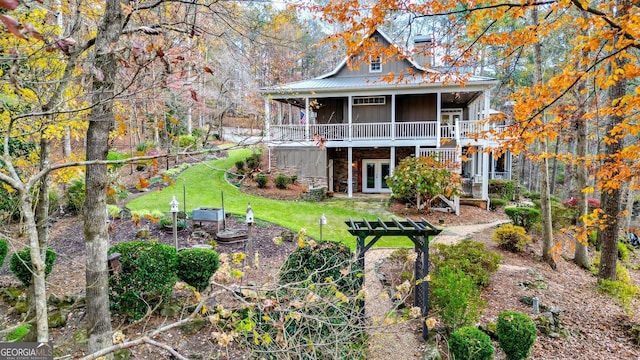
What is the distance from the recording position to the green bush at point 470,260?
6.39 meters

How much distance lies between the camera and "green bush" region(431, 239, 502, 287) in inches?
251

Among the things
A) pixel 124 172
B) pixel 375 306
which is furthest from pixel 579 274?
pixel 124 172

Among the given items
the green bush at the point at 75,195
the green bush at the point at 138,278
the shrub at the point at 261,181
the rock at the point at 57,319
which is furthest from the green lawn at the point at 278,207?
the rock at the point at 57,319

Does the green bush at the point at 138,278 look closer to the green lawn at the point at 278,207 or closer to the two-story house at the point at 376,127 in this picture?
the green lawn at the point at 278,207

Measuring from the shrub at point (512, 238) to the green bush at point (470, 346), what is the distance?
18.1ft

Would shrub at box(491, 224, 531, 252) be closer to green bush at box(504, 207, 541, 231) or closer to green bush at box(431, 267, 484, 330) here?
green bush at box(504, 207, 541, 231)

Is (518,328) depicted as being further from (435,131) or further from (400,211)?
(435,131)

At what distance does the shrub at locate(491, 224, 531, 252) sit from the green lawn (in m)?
2.31

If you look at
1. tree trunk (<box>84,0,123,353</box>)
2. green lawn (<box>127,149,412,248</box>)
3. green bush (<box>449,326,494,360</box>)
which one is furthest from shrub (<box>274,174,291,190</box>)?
green bush (<box>449,326,494,360</box>)

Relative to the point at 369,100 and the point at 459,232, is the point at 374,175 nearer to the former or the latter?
the point at 369,100

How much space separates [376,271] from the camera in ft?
24.4

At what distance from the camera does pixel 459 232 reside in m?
10.8

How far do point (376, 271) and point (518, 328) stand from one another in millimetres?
3330

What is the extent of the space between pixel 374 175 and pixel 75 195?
1214cm
